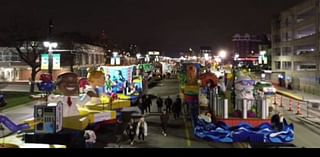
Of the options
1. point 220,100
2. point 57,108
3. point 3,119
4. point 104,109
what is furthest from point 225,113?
point 3,119

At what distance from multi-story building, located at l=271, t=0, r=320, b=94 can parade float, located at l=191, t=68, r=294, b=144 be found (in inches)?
1028

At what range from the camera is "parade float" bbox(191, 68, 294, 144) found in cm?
1535

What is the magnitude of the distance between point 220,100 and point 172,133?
108 inches

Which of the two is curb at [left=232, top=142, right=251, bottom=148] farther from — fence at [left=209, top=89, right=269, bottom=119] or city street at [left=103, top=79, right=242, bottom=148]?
fence at [left=209, top=89, right=269, bottom=119]

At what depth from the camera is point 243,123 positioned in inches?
634

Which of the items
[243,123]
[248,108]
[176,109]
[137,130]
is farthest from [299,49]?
[137,130]

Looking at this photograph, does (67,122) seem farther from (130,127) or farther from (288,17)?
(288,17)

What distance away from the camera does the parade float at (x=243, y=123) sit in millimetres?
15352

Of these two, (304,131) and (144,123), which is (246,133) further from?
(304,131)

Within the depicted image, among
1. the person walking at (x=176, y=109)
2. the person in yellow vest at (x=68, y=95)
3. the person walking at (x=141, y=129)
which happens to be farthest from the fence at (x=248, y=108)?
the person in yellow vest at (x=68, y=95)

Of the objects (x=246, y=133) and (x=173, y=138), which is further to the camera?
(x=173, y=138)

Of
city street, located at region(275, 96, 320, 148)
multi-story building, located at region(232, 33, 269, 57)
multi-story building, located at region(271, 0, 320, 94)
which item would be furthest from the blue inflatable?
multi-story building, located at region(232, 33, 269, 57)

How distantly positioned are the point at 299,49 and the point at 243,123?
4003 centimetres

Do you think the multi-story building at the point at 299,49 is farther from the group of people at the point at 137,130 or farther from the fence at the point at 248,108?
the group of people at the point at 137,130
